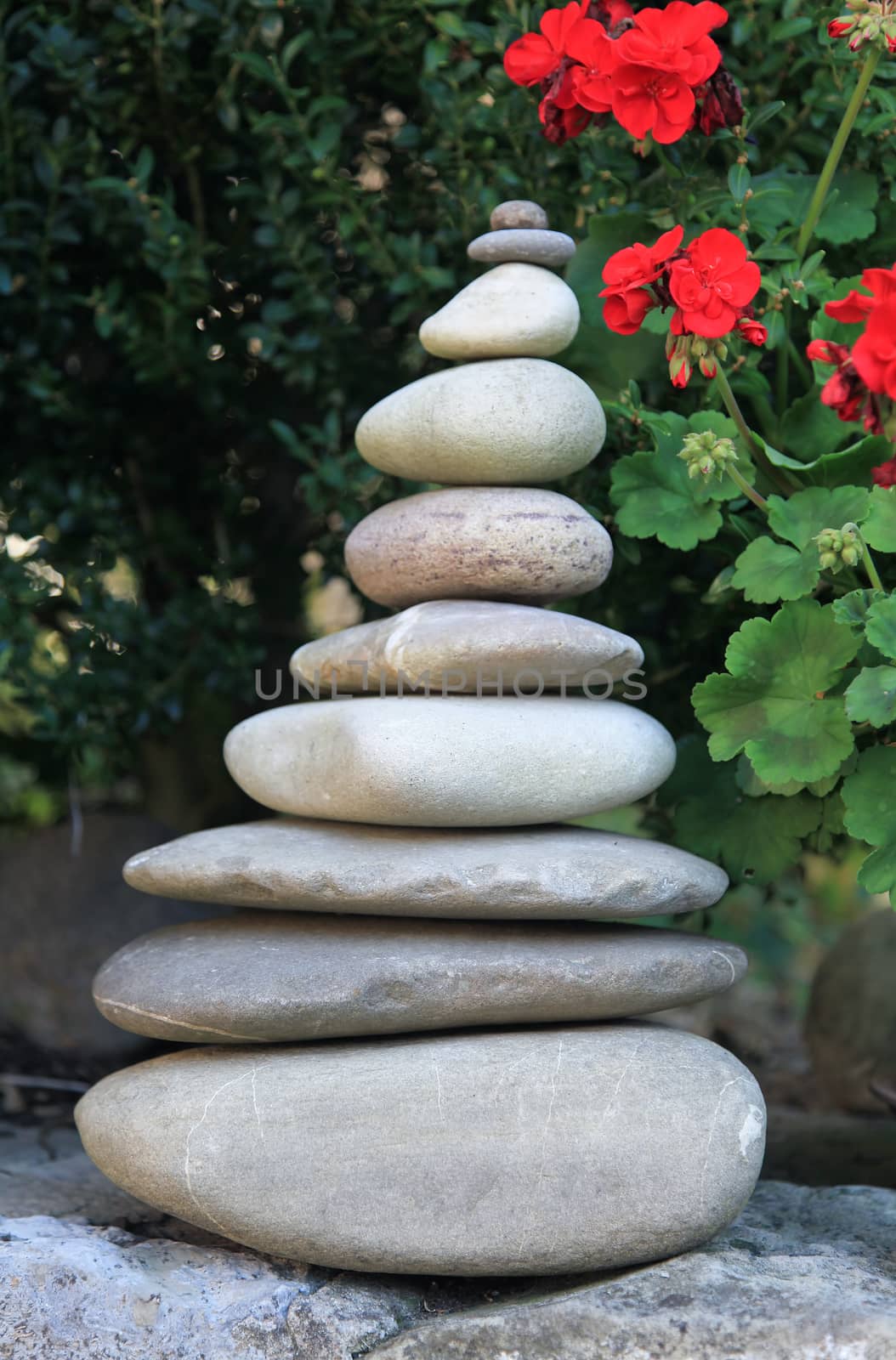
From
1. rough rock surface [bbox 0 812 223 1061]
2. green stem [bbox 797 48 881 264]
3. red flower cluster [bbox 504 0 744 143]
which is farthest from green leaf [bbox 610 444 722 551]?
rough rock surface [bbox 0 812 223 1061]

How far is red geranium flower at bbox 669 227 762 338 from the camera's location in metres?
1.94

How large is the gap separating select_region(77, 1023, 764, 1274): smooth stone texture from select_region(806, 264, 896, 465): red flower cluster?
1.03m

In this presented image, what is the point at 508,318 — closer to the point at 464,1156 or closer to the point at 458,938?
the point at 458,938

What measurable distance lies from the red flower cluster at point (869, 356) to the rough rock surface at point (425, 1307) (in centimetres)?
120

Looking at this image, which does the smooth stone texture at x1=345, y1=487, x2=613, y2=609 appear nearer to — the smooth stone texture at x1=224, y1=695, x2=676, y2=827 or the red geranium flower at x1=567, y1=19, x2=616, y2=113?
the smooth stone texture at x1=224, y1=695, x2=676, y2=827

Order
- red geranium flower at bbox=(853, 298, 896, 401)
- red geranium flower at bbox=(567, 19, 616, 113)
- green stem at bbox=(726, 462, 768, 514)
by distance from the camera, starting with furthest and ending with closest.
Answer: red geranium flower at bbox=(567, 19, 616, 113), green stem at bbox=(726, 462, 768, 514), red geranium flower at bbox=(853, 298, 896, 401)

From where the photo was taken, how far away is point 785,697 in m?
2.19

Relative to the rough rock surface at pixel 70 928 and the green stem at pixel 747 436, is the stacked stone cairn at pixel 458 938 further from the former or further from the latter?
the rough rock surface at pixel 70 928

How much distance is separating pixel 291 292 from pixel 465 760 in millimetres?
1644

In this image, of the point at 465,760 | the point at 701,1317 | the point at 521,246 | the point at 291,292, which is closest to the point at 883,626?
the point at 465,760

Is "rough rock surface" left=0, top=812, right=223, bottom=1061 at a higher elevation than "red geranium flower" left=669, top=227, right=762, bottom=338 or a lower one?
lower

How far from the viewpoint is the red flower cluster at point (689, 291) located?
6.37 ft

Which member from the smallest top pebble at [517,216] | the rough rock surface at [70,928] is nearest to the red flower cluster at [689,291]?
the smallest top pebble at [517,216]

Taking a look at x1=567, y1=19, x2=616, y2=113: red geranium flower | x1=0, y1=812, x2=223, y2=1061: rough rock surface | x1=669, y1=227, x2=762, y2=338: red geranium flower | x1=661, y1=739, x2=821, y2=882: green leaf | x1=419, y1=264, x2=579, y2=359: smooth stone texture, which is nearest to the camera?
x1=669, y1=227, x2=762, y2=338: red geranium flower
